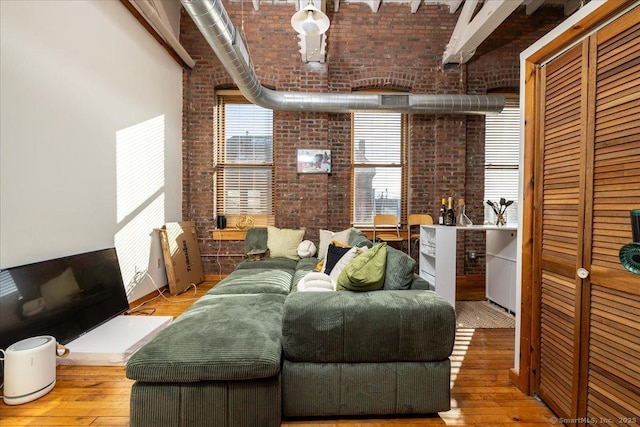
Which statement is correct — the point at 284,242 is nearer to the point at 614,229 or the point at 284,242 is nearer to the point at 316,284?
the point at 316,284

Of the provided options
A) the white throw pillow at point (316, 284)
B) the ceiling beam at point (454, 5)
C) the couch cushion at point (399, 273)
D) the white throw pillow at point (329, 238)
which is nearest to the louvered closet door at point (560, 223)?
the couch cushion at point (399, 273)

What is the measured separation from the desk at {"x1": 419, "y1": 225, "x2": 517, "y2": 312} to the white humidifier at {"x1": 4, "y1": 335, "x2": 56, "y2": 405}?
11.3ft

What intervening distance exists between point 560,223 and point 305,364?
1.66 metres

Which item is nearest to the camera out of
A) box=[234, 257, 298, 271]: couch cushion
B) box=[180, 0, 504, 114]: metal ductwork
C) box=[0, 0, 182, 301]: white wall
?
box=[0, 0, 182, 301]: white wall

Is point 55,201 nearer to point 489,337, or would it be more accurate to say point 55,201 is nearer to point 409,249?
point 489,337

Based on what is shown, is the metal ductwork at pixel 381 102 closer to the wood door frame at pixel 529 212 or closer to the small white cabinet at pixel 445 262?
the small white cabinet at pixel 445 262

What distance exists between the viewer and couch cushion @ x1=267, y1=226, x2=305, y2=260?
4.36 meters

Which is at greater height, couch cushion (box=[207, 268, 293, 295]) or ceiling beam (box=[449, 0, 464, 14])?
ceiling beam (box=[449, 0, 464, 14])

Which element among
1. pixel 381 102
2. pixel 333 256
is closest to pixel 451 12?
pixel 381 102

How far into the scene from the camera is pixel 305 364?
172 cm

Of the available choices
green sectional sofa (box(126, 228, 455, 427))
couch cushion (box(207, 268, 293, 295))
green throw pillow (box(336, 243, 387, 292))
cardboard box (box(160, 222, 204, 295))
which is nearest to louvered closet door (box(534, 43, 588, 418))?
green sectional sofa (box(126, 228, 455, 427))

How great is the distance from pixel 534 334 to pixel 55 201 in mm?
3694

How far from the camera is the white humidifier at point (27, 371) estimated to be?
1.84 m

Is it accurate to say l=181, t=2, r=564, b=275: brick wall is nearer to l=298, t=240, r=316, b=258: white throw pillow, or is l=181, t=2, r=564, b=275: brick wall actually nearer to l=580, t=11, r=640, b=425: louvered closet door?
l=298, t=240, r=316, b=258: white throw pillow
